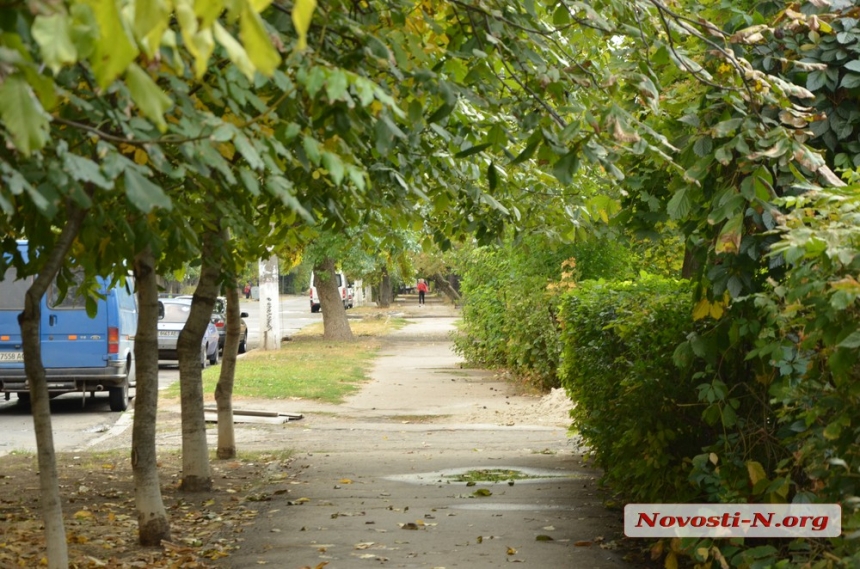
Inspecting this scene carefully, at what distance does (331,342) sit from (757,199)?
3017cm

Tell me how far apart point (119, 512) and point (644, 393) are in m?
4.65

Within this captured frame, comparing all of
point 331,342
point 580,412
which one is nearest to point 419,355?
point 331,342

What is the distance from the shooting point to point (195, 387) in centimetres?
1030

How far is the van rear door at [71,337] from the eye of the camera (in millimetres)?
17656

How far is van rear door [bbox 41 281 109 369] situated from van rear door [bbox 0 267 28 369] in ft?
1.27

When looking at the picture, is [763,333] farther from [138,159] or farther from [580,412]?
[580,412]

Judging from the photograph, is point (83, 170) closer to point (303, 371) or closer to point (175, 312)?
point (303, 371)

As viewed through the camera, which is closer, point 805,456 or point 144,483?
point 805,456

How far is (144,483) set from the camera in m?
7.98

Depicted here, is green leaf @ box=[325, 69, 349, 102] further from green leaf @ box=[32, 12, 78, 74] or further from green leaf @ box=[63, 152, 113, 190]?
green leaf @ box=[32, 12, 78, 74]

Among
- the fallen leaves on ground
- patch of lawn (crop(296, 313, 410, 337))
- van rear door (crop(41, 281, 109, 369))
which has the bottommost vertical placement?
the fallen leaves on ground

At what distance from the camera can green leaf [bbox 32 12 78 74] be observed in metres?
2.44

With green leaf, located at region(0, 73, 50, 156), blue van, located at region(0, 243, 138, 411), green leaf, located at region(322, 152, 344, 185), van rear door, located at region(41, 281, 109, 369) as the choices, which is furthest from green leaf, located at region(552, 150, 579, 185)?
van rear door, located at region(41, 281, 109, 369)

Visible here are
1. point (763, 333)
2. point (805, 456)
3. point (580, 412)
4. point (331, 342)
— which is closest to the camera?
point (805, 456)
